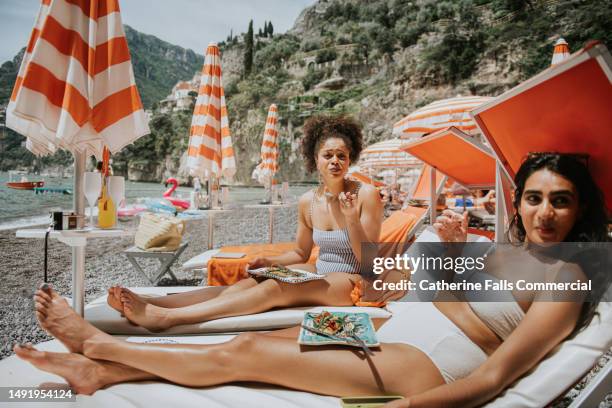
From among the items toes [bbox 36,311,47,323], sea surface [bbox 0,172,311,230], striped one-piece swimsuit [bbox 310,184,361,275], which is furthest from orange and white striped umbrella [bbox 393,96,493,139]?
sea surface [bbox 0,172,311,230]

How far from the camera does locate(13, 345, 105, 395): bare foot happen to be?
1195 mm

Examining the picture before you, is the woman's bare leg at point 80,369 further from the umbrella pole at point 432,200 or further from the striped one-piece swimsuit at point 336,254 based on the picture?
the umbrella pole at point 432,200

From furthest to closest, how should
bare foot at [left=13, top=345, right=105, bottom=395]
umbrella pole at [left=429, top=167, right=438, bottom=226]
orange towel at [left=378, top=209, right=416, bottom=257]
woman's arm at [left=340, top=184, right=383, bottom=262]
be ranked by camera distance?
umbrella pole at [left=429, top=167, right=438, bottom=226] → orange towel at [left=378, top=209, right=416, bottom=257] → woman's arm at [left=340, top=184, right=383, bottom=262] → bare foot at [left=13, top=345, right=105, bottom=395]

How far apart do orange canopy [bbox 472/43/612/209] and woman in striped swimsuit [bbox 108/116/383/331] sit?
2.85 feet

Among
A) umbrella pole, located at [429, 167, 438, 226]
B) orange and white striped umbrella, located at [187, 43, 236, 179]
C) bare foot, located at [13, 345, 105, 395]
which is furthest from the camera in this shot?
orange and white striped umbrella, located at [187, 43, 236, 179]

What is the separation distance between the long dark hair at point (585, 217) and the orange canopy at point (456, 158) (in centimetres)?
102

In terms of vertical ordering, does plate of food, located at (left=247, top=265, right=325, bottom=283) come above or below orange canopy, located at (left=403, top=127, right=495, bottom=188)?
below

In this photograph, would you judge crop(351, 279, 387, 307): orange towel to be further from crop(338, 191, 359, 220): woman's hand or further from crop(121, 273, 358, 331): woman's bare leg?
crop(338, 191, 359, 220): woman's hand

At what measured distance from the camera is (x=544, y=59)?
2278 centimetres

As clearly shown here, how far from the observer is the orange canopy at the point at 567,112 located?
1.16 metres

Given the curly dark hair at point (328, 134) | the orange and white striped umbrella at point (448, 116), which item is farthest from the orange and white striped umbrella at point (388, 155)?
the curly dark hair at point (328, 134)

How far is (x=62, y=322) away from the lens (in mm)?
1329

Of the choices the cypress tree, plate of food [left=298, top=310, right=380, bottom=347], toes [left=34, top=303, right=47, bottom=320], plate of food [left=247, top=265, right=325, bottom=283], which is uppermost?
the cypress tree

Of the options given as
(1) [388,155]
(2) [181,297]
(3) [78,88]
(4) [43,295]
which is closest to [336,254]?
(2) [181,297]
